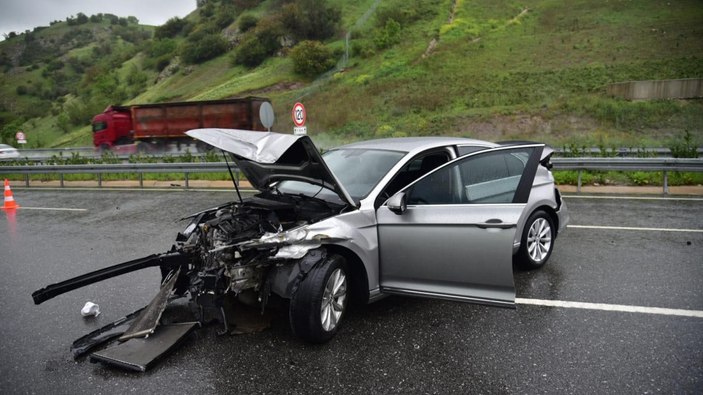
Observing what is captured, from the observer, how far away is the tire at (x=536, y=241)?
16.5ft

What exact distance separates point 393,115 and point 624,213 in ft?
88.1

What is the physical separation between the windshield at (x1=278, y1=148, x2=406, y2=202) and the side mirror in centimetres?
32

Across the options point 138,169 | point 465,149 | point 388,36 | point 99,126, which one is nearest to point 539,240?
point 465,149

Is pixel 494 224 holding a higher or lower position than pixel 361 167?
lower

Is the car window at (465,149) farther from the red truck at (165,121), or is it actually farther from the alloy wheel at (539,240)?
the red truck at (165,121)

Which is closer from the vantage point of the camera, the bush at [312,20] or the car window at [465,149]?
the car window at [465,149]

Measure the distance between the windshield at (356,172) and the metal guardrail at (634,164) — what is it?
7.17 m

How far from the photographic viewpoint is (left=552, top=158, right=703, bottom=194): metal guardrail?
956 centimetres

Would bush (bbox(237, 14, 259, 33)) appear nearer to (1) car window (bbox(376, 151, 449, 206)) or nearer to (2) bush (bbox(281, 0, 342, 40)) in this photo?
(2) bush (bbox(281, 0, 342, 40))

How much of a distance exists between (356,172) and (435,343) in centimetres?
177

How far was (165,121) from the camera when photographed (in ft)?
91.7

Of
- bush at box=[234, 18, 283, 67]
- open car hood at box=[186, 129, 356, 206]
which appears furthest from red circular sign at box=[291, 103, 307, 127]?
bush at box=[234, 18, 283, 67]

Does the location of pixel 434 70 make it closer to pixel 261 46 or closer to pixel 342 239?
pixel 261 46

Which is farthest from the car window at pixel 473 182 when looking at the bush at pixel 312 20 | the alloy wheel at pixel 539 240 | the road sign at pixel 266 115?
the bush at pixel 312 20
